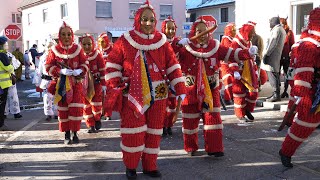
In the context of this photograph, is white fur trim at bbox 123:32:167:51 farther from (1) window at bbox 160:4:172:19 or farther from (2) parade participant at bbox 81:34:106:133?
(1) window at bbox 160:4:172:19

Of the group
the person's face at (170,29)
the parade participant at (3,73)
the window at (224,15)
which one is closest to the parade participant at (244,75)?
the person's face at (170,29)

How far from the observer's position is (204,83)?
5.45 metres

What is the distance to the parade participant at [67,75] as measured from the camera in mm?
6523

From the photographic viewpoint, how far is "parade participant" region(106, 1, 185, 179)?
468 cm

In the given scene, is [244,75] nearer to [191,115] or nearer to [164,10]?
[191,115]

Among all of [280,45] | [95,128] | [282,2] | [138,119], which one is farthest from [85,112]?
[282,2]

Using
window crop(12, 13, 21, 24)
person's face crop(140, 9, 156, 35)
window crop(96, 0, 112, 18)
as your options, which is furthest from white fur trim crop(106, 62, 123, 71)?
window crop(12, 13, 21, 24)

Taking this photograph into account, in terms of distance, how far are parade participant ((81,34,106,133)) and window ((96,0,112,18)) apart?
22959mm

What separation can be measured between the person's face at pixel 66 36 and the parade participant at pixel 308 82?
3.72m

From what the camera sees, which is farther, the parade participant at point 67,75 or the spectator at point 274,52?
the spectator at point 274,52

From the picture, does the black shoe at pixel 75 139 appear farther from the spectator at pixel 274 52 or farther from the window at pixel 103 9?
the window at pixel 103 9

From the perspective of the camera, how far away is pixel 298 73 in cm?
458

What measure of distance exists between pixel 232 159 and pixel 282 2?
11.4 m

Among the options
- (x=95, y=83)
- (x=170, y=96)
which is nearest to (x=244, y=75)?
(x=170, y=96)
